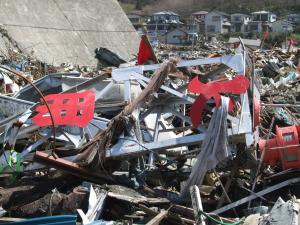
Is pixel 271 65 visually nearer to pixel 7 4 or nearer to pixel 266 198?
pixel 7 4

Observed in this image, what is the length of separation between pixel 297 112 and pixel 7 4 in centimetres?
1292

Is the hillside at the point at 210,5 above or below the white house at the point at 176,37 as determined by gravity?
above

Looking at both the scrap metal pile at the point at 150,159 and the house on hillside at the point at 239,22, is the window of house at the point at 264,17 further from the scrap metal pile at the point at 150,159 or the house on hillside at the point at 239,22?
the scrap metal pile at the point at 150,159

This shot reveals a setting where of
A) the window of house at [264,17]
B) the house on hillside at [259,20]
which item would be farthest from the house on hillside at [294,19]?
the window of house at [264,17]

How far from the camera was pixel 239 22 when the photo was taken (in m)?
83.2

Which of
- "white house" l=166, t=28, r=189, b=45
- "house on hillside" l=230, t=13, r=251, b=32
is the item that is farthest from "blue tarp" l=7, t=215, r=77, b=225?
"house on hillside" l=230, t=13, r=251, b=32

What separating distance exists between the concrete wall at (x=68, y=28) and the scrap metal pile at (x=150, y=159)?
1181cm

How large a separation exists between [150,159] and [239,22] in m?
80.4

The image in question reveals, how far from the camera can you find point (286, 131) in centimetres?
504

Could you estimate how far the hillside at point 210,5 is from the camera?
9488 centimetres

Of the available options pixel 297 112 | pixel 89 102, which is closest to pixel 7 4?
pixel 297 112

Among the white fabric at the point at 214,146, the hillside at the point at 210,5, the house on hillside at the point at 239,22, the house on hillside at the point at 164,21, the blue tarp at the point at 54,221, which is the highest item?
the white fabric at the point at 214,146

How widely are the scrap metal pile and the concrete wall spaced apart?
11.8 metres

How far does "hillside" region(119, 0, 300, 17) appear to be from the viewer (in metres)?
94.9
